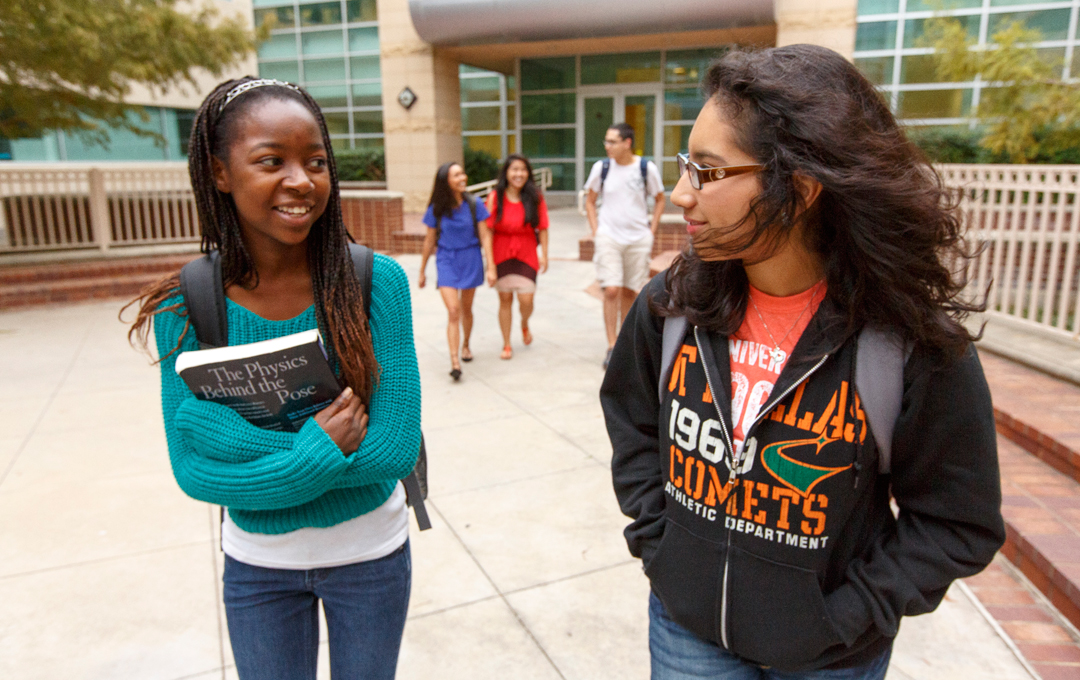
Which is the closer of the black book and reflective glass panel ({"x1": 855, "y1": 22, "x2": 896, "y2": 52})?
the black book

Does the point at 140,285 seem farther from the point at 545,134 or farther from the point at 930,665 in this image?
the point at 545,134

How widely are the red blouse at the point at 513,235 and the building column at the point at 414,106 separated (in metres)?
12.4

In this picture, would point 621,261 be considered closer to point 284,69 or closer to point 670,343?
point 670,343

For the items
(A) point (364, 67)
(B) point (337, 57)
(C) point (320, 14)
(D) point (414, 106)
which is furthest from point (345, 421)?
(C) point (320, 14)

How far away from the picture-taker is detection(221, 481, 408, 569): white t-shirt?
1674mm

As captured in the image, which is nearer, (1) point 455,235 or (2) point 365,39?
(1) point 455,235

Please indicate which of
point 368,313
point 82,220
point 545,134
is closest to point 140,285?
point 82,220

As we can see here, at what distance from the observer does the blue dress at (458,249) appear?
22.1ft

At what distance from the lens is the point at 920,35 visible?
15.9 meters

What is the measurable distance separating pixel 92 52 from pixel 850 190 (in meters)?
10.2

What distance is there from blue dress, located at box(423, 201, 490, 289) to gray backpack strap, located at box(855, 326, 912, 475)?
18.3 ft

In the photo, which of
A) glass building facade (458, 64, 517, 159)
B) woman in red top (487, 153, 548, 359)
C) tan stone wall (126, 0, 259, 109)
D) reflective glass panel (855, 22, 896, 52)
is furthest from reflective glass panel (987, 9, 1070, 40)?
tan stone wall (126, 0, 259, 109)

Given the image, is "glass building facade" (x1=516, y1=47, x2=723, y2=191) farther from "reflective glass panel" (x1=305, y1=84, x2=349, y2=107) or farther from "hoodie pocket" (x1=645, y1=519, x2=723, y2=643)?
"hoodie pocket" (x1=645, y1=519, x2=723, y2=643)

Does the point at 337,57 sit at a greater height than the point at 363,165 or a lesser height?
greater
